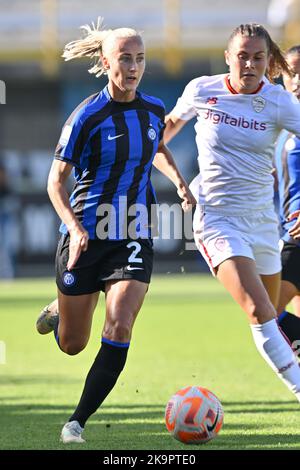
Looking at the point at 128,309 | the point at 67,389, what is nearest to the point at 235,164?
the point at 128,309

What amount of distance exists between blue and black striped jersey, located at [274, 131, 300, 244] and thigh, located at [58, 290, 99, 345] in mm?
1745

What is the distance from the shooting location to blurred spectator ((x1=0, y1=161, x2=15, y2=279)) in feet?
80.3

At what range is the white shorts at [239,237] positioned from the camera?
6.66 meters

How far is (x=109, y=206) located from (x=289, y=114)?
1.19 meters

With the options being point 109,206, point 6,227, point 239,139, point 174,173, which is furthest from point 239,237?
point 6,227

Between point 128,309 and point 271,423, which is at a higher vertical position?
point 128,309

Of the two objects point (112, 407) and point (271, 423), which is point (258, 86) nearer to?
point (271, 423)

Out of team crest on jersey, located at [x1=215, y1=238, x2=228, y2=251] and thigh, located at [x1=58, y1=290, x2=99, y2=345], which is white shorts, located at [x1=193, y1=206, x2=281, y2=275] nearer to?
team crest on jersey, located at [x1=215, y1=238, x2=228, y2=251]

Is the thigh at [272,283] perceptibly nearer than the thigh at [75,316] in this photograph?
No

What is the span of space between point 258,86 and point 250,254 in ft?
3.29

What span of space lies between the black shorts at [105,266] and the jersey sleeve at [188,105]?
3.11ft

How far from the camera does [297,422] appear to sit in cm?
698

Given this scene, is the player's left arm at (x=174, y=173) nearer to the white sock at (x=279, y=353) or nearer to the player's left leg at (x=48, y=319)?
the white sock at (x=279, y=353)

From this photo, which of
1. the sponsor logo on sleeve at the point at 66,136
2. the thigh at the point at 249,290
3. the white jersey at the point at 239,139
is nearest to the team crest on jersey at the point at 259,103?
the white jersey at the point at 239,139
